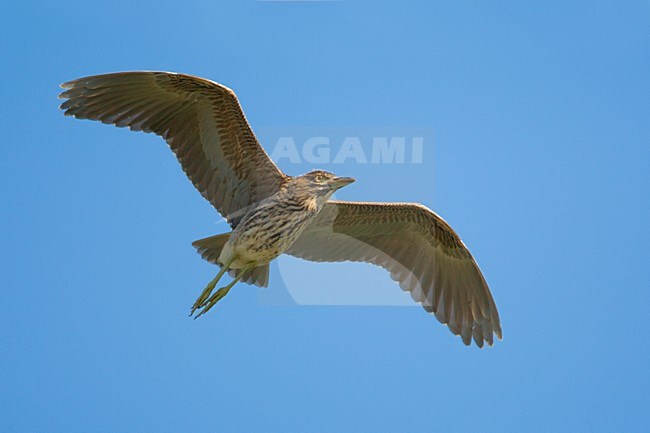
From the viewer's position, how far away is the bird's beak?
10.3 metres

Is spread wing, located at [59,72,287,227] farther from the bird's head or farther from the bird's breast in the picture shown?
the bird's breast

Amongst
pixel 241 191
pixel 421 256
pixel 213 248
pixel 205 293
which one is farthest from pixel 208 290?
pixel 421 256

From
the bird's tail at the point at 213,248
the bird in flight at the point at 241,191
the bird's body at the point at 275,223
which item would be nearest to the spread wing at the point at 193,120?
the bird in flight at the point at 241,191

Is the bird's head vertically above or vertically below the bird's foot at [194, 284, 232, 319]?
above

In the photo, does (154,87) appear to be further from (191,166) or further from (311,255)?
(311,255)

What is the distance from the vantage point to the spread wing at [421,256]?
11.4m

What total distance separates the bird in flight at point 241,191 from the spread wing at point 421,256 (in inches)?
0.5

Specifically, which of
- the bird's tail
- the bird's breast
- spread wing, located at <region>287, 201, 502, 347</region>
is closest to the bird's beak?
the bird's breast

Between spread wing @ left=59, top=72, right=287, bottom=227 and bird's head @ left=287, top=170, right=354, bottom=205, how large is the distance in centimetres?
28

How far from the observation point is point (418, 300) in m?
11.7

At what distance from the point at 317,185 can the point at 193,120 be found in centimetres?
140

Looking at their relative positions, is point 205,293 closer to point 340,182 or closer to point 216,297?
point 216,297

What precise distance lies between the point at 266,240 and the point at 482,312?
2801 mm

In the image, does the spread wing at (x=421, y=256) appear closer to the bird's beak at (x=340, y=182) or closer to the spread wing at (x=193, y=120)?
the bird's beak at (x=340, y=182)
